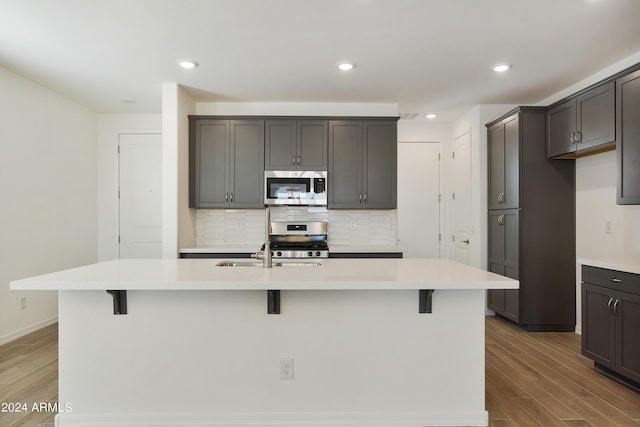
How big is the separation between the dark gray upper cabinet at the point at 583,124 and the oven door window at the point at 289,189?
8.45 feet

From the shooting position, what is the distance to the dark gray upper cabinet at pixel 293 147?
14.7 ft

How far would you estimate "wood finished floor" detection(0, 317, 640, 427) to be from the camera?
2318 mm

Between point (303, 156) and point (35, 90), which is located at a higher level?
point (35, 90)

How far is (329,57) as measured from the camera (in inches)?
130

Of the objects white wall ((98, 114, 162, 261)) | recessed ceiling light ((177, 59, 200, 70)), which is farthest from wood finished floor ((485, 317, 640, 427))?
white wall ((98, 114, 162, 261))

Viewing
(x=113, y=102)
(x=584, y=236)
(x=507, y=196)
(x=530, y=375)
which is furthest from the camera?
(x=113, y=102)

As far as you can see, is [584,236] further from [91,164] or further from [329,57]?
[91,164]

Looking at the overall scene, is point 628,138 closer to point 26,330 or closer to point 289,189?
point 289,189

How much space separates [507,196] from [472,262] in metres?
1.07

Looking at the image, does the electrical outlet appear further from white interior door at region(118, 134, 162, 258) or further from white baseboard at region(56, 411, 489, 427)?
white interior door at region(118, 134, 162, 258)

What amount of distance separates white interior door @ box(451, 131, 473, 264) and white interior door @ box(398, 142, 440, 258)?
28 cm

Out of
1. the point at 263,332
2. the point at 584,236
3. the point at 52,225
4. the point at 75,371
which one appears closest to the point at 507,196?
the point at 584,236

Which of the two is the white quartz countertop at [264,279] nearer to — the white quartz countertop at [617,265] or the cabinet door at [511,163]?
the white quartz countertop at [617,265]

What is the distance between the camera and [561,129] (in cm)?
376
